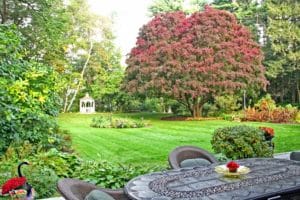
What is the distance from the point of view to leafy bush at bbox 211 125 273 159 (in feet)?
16.8

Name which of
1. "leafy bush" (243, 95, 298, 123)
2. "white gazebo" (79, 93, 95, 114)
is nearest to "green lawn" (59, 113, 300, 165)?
"white gazebo" (79, 93, 95, 114)

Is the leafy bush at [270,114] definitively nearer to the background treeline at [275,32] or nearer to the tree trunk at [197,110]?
the background treeline at [275,32]

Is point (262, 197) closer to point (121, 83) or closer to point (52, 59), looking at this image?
point (52, 59)

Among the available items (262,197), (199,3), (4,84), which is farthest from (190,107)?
(262,197)

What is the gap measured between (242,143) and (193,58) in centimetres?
559

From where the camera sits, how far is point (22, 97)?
4.28 meters

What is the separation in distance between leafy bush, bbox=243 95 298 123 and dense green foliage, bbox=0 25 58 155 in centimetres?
714

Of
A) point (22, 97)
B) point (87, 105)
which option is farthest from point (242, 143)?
point (87, 105)

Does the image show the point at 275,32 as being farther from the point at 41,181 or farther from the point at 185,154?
the point at 41,181

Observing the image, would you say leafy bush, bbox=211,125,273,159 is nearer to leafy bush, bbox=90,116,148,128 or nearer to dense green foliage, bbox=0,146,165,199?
dense green foliage, bbox=0,146,165,199

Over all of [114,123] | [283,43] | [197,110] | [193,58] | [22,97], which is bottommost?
[114,123]

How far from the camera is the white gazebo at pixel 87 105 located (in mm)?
9062

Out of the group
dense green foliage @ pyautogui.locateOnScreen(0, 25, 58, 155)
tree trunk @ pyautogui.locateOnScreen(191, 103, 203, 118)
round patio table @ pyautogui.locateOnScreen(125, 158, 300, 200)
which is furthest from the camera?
tree trunk @ pyautogui.locateOnScreen(191, 103, 203, 118)

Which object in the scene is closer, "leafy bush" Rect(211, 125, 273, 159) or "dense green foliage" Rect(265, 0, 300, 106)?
"leafy bush" Rect(211, 125, 273, 159)
